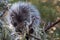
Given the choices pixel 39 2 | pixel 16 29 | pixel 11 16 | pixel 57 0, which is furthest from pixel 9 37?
pixel 57 0

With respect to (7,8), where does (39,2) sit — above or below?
below

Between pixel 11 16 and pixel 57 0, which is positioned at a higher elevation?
pixel 11 16

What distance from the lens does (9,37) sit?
7.89 feet

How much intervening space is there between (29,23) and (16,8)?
0.29 metres

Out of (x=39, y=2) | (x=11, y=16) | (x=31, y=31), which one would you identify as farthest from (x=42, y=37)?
(x=39, y=2)

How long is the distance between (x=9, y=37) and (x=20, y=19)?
261mm

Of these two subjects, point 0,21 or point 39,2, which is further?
point 39,2

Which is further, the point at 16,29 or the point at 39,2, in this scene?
the point at 39,2

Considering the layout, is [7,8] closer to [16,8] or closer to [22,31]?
[16,8]

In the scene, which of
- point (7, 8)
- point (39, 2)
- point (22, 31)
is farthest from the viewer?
point (39, 2)

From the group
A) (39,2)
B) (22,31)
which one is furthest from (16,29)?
(39,2)

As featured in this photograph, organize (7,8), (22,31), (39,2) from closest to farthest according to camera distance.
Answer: (22,31), (7,8), (39,2)

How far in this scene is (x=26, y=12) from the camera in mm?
2643

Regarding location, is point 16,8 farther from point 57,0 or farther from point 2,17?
point 57,0
